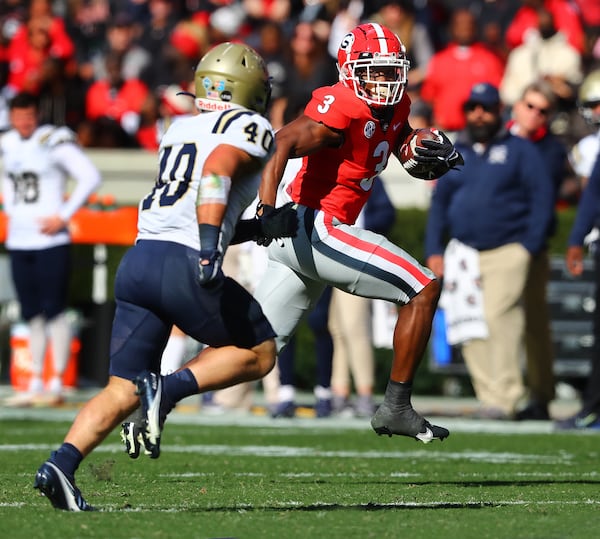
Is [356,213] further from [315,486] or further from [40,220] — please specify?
[40,220]

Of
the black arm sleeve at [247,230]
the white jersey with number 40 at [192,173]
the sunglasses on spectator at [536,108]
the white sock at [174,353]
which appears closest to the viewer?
the white jersey with number 40 at [192,173]

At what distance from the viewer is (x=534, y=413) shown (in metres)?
11.1

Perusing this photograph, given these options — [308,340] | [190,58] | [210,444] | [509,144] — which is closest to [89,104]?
[190,58]

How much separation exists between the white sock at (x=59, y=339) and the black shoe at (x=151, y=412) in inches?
251

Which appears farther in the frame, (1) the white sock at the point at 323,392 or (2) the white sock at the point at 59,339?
(2) the white sock at the point at 59,339

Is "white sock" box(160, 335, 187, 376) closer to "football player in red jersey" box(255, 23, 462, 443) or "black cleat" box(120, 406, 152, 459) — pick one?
"football player in red jersey" box(255, 23, 462, 443)

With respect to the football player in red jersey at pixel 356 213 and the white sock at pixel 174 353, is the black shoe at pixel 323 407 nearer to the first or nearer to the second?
the white sock at pixel 174 353

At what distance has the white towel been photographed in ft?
36.0

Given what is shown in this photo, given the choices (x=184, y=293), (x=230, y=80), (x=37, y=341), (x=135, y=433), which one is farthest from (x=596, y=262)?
(x=135, y=433)

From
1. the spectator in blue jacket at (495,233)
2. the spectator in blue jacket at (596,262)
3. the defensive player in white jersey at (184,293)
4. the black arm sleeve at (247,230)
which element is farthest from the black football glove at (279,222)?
the spectator in blue jacket at (495,233)

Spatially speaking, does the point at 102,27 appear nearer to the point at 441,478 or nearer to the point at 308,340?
the point at 308,340

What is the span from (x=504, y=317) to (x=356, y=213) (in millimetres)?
4062

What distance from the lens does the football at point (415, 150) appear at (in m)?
6.89

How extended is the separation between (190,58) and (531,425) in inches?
325
